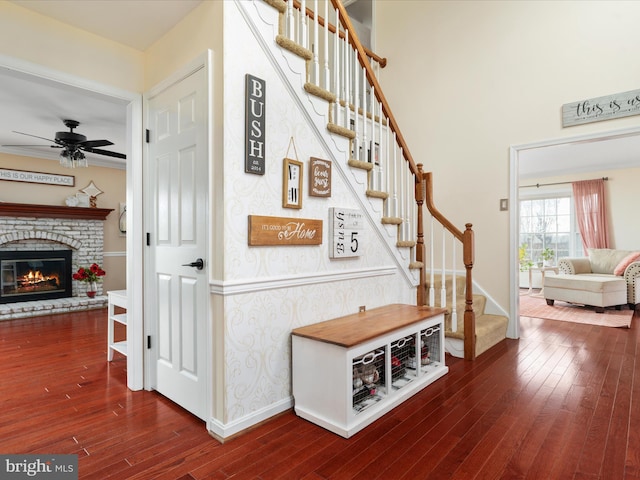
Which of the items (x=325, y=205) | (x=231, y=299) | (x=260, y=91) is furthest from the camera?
(x=325, y=205)

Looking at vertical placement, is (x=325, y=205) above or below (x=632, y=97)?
below

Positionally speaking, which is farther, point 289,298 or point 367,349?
point 289,298

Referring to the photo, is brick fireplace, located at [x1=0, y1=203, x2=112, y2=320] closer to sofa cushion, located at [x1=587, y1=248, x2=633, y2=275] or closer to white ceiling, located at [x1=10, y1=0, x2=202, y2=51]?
white ceiling, located at [x1=10, y1=0, x2=202, y2=51]

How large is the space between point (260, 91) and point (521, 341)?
362 centimetres

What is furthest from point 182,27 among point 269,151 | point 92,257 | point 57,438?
point 92,257

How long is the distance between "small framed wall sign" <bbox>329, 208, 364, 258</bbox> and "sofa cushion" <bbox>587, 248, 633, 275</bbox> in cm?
586

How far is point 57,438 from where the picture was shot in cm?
199

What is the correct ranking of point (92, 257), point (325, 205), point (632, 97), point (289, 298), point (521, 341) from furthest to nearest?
1. point (92, 257)
2. point (521, 341)
3. point (632, 97)
4. point (325, 205)
5. point (289, 298)

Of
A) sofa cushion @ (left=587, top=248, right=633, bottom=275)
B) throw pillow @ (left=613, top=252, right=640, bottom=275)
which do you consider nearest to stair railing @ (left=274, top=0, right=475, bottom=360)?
throw pillow @ (left=613, top=252, right=640, bottom=275)

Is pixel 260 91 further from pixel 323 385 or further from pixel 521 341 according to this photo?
pixel 521 341

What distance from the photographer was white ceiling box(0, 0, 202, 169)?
2143mm

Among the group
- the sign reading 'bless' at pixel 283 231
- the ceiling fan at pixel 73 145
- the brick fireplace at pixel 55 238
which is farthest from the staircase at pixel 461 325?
the brick fireplace at pixel 55 238

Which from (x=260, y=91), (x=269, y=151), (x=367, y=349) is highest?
(x=260, y=91)

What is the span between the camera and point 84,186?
21.0 feet
